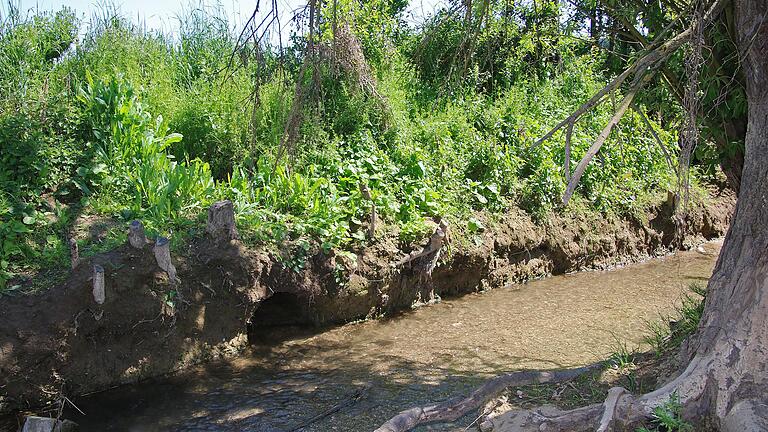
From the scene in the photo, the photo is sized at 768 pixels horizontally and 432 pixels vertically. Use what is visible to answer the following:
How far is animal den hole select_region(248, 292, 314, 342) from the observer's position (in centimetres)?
728

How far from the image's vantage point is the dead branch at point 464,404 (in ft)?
15.0

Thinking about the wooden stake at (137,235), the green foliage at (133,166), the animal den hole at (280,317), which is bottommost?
the animal den hole at (280,317)

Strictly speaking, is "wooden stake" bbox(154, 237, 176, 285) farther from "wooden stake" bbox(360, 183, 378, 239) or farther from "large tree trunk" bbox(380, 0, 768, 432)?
"large tree trunk" bbox(380, 0, 768, 432)

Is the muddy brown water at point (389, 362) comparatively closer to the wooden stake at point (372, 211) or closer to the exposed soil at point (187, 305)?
the exposed soil at point (187, 305)

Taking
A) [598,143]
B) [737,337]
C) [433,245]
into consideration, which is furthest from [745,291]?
[433,245]

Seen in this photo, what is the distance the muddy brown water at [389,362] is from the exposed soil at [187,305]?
20 centimetres

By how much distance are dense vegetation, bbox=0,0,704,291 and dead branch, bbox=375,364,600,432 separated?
186 centimetres

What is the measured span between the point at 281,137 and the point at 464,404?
2580 millimetres

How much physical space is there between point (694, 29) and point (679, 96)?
1.13m

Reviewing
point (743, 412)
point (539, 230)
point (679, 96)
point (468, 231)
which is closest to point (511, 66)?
point (539, 230)

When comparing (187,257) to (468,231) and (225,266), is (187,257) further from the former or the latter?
(468,231)

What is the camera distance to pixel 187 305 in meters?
6.26

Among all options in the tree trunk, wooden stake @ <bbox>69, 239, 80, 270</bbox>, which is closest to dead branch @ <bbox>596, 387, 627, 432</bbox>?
the tree trunk

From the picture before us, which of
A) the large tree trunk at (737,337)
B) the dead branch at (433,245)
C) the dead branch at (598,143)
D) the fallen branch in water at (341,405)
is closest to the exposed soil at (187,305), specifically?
the dead branch at (433,245)
